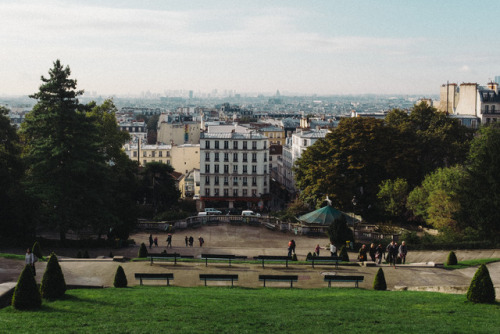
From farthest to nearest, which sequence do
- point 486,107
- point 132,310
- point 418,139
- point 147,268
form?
1. point 486,107
2. point 418,139
3. point 147,268
4. point 132,310

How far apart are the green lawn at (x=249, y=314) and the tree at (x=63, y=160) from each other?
69.0ft

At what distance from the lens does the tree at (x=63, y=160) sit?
141 ft

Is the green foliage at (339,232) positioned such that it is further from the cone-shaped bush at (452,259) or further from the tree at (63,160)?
the tree at (63,160)

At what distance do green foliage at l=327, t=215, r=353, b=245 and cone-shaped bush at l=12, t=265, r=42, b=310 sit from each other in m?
28.6

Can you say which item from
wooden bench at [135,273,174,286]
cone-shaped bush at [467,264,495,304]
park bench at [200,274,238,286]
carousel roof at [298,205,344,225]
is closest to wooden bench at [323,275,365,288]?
park bench at [200,274,238,286]

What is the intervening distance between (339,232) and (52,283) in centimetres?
2725

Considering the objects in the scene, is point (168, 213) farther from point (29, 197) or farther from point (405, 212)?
point (405, 212)

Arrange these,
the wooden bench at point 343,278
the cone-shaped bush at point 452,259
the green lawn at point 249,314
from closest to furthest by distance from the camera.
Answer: the green lawn at point 249,314 → the wooden bench at point 343,278 → the cone-shaped bush at point 452,259

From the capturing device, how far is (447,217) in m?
46.7

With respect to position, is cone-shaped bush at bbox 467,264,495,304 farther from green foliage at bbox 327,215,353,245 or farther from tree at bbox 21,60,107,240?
tree at bbox 21,60,107,240

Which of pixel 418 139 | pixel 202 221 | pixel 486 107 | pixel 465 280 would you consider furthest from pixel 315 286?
pixel 486 107

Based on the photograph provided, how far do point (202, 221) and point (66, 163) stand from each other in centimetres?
1991

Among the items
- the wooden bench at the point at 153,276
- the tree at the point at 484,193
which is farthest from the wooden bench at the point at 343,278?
the tree at the point at 484,193

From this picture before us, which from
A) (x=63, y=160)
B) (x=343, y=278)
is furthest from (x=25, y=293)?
(x=63, y=160)
